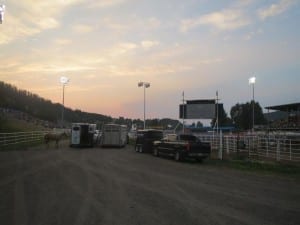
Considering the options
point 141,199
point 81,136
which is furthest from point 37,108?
point 141,199

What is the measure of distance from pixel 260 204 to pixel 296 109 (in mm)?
58174

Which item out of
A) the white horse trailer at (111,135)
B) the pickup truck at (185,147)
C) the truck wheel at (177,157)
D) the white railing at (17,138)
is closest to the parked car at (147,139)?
the pickup truck at (185,147)

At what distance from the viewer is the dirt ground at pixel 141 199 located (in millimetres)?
8719

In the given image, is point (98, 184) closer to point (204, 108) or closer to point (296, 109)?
point (204, 108)

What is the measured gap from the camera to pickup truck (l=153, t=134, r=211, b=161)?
26.6 metres

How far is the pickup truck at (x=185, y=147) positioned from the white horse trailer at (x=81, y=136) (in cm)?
1462

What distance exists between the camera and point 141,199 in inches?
442

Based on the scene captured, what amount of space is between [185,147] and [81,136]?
1846 cm

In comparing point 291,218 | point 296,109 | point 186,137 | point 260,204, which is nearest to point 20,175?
point 260,204

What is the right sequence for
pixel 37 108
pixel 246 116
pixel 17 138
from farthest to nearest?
pixel 37 108
pixel 246 116
pixel 17 138

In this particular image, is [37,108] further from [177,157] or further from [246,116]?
[177,157]

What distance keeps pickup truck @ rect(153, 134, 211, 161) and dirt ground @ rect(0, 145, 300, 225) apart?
9.21 m

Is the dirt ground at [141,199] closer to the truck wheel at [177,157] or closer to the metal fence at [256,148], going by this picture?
the truck wheel at [177,157]

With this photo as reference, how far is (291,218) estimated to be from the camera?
30.0 ft
